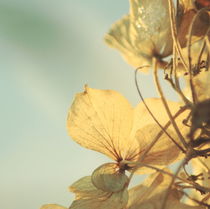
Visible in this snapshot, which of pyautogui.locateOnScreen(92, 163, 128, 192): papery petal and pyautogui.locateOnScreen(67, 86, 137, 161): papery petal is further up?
pyautogui.locateOnScreen(67, 86, 137, 161): papery petal

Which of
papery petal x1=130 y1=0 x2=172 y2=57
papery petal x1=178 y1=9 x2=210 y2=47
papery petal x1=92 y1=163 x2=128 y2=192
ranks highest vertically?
papery petal x1=130 y1=0 x2=172 y2=57

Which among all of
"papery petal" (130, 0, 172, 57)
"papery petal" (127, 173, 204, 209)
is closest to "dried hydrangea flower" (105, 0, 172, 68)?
"papery petal" (130, 0, 172, 57)

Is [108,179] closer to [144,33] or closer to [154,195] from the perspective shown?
[154,195]

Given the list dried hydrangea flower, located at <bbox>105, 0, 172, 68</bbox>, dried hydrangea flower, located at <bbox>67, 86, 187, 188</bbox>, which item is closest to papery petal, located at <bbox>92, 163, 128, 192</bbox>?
dried hydrangea flower, located at <bbox>67, 86, 187, 188</bbox>

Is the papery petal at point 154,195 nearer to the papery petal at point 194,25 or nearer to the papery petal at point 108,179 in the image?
the papery petal at point 108,179

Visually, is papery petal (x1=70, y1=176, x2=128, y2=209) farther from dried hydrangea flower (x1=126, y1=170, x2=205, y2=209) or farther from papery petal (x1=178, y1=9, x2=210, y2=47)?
papery petal (x1=178, y1=9, x2=210, y2=47)

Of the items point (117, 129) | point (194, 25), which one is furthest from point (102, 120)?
point (194, 25)

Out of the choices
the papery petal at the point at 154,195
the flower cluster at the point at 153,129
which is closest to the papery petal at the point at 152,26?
the flower cluster at the point at 153,129
